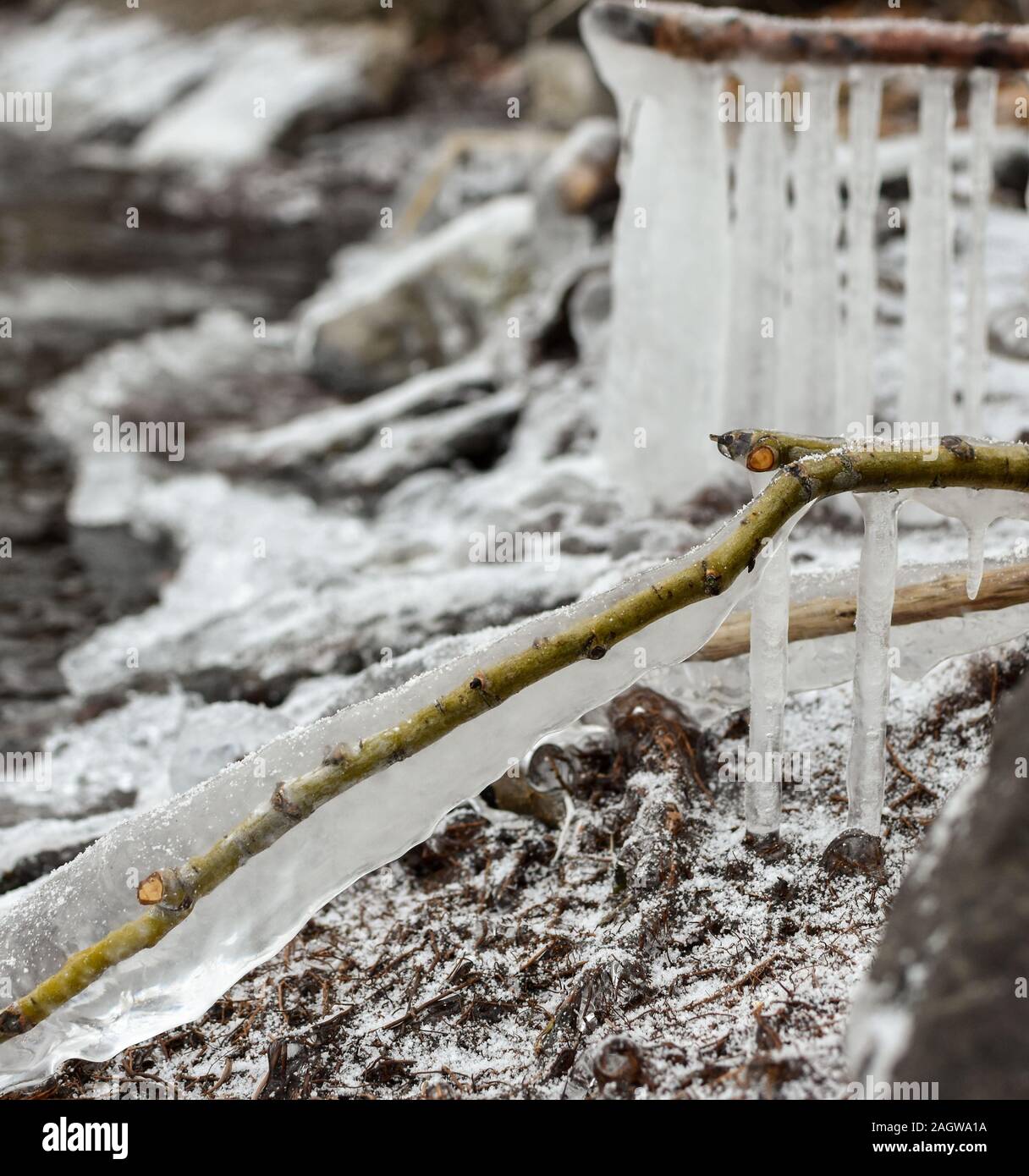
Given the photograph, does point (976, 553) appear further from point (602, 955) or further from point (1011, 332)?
point (1011, 332)

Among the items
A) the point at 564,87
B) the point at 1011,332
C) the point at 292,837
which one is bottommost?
the point at 292,837

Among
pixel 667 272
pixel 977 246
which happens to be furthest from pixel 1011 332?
pixel 667 272

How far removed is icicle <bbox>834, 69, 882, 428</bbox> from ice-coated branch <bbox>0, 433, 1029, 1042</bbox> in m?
2.02

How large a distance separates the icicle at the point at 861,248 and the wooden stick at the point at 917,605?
1.62 metres

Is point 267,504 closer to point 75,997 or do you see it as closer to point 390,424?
point 390,424

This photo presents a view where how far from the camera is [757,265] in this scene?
13.2ft

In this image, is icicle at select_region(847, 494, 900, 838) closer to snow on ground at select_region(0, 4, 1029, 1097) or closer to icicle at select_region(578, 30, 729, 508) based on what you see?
snow on ground at select_region(0, 4, 1029, 1097)

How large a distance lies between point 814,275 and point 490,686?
2.51 metres

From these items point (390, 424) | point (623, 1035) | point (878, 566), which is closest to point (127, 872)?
point (623, 1035)

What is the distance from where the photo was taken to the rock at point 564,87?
12992 millimetres

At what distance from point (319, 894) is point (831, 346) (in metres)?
2.73

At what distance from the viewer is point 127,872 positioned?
2.10m

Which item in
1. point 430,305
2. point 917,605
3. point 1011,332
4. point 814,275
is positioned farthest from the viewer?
point 430,305

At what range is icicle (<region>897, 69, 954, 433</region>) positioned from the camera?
370 cm
